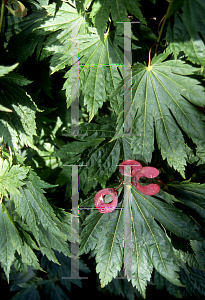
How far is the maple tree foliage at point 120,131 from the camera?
0.84m

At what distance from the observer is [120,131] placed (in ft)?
3.05

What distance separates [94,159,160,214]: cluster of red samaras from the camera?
0.93m

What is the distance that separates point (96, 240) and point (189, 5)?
0.98 metres

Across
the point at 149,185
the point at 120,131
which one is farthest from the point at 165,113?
the point at 149,185

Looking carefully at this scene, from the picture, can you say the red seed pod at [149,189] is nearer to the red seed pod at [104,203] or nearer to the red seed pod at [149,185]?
the red seed pod at [149,185]

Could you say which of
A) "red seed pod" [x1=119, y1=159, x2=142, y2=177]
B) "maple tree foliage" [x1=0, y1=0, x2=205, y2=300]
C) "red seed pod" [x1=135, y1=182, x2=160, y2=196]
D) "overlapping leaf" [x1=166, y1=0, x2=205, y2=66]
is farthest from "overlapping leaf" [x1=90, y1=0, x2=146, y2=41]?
"red seed pod" [x1=135, y1=182, x2=160, y2=196]

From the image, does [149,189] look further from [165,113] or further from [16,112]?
[16,112]

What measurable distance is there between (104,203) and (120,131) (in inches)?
12.9

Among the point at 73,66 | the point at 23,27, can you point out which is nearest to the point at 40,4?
the point at 23,27

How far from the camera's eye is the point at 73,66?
3.17 feet

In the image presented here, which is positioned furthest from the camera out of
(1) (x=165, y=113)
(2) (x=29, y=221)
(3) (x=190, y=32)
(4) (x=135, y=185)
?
(2) (x=29, y=221)

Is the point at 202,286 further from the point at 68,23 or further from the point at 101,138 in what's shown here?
the point at 68,23

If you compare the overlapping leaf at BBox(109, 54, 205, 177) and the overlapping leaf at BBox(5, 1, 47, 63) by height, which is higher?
the overlapping leaf at BBox(5, 1, 47, 63)

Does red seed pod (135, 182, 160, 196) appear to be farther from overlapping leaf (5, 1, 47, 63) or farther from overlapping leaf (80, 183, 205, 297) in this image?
overlapping leaf (5, 1, 47, 63)
